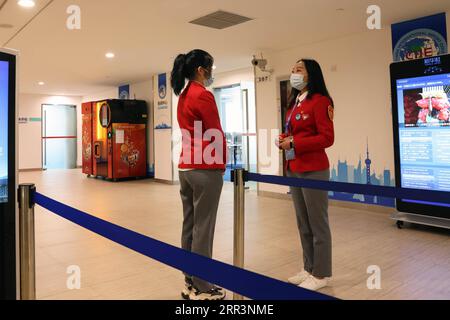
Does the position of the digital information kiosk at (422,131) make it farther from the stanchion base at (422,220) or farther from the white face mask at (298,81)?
the white face mask at (298,81)

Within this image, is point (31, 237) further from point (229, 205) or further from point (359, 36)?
point (359, 36)

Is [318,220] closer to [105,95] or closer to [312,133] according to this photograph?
[312,133]

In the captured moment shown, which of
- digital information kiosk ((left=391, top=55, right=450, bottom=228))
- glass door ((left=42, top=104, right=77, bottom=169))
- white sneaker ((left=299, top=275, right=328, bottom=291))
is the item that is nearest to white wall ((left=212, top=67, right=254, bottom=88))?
digital information kiosk ((left=391, top=55, right=450, bottom=228))

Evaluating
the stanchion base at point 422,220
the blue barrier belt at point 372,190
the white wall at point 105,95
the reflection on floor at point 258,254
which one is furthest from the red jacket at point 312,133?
the white wall at point 105,95

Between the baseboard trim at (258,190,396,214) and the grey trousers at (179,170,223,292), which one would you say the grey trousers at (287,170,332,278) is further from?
the baseboard trim at (258,190,396,214)

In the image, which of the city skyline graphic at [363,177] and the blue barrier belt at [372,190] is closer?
the blue barrier belt at [372,190]

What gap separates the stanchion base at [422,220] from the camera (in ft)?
12.7

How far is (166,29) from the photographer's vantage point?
5266 mm

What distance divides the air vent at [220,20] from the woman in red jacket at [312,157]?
2.48 meters

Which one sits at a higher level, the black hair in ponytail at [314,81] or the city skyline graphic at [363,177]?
the black hair in ponytail at [314,81]

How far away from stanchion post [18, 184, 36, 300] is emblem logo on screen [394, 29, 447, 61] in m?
4.57

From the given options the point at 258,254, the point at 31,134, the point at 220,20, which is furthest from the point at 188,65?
the point at 31,134

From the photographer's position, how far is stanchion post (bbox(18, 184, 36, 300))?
64.2 inches
